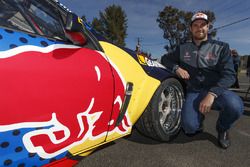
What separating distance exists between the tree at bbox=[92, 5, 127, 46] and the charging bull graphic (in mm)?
44046

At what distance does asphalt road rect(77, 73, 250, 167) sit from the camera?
220 cm

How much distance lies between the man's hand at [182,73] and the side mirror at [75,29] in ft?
4.26

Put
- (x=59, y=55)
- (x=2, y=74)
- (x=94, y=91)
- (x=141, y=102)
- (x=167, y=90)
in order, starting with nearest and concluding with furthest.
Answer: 1. (x=2, y=74)
2. (x=59, y=55)
3. (x=94, y=91)
4. (x=141, y=102)
5. (x=167, y=90)

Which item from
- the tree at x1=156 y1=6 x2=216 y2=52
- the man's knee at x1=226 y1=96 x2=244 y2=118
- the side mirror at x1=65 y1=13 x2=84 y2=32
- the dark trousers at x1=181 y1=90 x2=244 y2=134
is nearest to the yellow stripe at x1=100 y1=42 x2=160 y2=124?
the side mirror at x1=65 y1=13 x2=84 y2=32

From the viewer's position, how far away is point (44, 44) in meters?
1.50

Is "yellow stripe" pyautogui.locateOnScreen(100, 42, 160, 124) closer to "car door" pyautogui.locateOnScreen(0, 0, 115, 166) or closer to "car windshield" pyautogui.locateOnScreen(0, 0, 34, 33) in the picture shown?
"car door" pyautogui.locateOnScreen(0, 0, 115, 166)

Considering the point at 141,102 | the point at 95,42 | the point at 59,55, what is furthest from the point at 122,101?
the point at 59,55

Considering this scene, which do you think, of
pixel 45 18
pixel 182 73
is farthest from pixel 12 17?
pixel 182 73

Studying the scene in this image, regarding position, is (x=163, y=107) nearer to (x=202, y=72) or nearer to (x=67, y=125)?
(x=202, y=72)

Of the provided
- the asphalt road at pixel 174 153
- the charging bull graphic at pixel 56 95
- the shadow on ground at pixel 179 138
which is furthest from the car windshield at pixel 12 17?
the shadow on ground at pixel 179 138

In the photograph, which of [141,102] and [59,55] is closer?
[59,55]

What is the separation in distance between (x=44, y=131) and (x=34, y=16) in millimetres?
829

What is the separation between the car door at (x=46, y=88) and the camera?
129cm

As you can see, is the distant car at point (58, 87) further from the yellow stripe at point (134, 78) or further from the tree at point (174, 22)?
the tree at point (174, 22)
